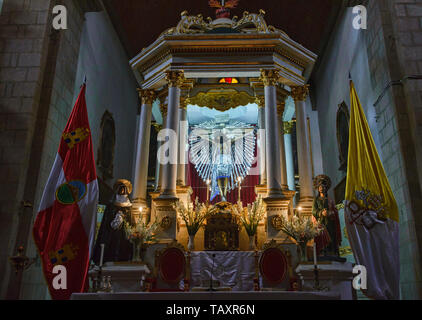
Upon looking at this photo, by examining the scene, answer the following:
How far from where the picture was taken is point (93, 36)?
9352 millimetres

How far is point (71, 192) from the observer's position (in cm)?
576

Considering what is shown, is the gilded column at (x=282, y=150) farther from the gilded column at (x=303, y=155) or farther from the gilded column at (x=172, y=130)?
the gilded column at (x=172, y=130)

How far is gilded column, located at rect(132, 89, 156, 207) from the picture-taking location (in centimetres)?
842

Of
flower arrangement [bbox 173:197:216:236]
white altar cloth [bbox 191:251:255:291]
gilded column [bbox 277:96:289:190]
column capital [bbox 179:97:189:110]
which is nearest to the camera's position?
white altar cloth [bbox 191:251:255:291]

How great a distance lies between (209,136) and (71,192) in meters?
5.32

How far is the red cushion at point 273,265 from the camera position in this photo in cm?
618

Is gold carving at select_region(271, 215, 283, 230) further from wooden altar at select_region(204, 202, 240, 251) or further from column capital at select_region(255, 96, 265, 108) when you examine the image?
column capital at select_region(255, 96, 265, 108)

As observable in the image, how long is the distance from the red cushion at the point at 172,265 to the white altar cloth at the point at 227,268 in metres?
0.28

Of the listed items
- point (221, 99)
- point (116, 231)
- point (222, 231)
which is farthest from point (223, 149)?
point (116, 231)

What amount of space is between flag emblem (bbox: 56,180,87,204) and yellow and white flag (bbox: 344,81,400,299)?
13.0ft

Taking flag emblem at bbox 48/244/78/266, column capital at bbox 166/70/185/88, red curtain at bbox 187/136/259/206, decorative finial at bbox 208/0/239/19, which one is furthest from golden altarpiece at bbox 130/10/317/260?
red curtain at bbox 187/136/259/206

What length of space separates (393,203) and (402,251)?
787 millimetres

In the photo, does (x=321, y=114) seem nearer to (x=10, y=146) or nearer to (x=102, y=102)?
(x=102, y=102)

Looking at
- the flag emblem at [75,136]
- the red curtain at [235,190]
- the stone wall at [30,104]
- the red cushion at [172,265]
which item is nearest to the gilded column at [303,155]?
the red cushion at [172,265]
